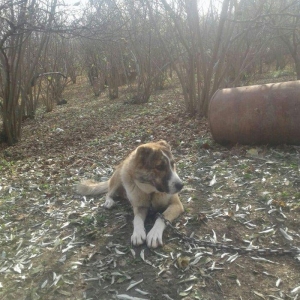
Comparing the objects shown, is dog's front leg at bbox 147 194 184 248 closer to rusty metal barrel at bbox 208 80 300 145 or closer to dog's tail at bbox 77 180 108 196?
dog's tail at bbox 77 180 108 196

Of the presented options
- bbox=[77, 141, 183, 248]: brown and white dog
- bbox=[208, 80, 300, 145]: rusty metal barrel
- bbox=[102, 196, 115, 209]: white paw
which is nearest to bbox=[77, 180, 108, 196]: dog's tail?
bbox=[102, 196, 115, 209]: white paw

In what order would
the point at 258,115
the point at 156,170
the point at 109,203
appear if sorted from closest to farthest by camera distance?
the point at 156,170, the point at 109,203, the point at 258,115

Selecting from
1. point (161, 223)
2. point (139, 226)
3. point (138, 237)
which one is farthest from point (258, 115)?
point (138, 237)

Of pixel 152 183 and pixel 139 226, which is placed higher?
pixel 152 183

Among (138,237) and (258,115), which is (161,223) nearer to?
(138,237)

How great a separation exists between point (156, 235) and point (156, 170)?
0.73m

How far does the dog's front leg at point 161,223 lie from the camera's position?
3.40m

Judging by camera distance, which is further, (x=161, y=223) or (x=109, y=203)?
(x=109, y=203)

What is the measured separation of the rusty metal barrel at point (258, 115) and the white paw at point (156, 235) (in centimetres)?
323

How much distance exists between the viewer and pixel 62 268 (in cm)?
323

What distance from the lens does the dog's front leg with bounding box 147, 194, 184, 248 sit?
3.40m

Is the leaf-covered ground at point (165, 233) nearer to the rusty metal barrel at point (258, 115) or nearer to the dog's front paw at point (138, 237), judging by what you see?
the dog's front paw at point (138, 237)

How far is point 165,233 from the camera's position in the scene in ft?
11.9

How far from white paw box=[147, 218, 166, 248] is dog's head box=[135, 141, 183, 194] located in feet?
1.25
